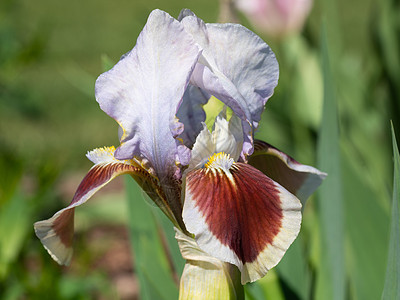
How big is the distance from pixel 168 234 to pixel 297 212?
26 cm

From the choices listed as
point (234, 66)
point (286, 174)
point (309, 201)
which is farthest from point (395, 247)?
point (309, 201)

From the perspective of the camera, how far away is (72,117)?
3.94 m

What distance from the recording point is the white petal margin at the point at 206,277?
530 millimetres

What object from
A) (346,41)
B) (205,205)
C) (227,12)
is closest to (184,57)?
(205,205)

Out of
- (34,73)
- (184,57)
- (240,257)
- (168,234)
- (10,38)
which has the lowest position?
(34,73)

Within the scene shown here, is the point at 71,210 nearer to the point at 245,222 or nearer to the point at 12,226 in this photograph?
the point at 245,222

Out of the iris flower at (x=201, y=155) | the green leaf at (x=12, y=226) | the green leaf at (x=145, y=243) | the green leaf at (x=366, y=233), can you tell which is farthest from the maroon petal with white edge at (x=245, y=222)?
the green leaf at (x=12, y=226)

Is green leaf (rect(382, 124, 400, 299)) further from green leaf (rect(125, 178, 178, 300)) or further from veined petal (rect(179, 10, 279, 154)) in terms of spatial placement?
green leaf (rect(125, 178, 178, 300))

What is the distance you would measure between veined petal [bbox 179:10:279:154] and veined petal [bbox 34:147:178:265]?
0.11 meters

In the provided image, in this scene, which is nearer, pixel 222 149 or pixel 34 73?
pixel 222 149

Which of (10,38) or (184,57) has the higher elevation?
(184,57)

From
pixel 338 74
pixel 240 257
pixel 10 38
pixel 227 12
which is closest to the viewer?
pixel 240 257

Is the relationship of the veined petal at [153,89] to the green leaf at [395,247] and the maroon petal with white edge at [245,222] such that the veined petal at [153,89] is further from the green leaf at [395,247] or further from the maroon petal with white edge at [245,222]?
the green leaf at [395,247]

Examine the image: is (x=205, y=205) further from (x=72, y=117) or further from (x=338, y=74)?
(x=72, y=117)
